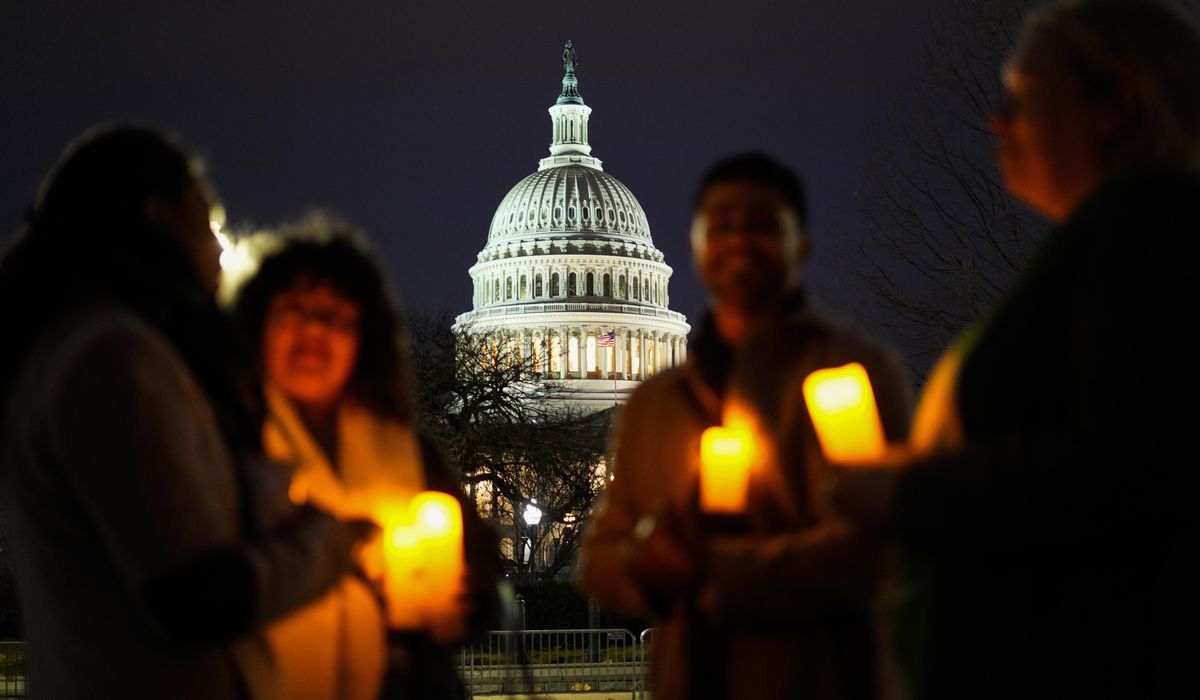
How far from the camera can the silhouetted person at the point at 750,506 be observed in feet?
9.10

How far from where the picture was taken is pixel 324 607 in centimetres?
329

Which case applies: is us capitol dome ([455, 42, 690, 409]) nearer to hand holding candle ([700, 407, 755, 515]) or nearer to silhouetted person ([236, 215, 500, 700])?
silhouetted person ([236, 215, 500, 700])

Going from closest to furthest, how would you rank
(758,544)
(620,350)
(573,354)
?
(758,544), (573,354), (620,350)

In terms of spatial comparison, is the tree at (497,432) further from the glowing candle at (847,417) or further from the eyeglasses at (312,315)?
the glowing candle at (847,417)

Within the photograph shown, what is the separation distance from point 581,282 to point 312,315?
9979 cm

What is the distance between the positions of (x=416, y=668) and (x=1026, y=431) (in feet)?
5.84

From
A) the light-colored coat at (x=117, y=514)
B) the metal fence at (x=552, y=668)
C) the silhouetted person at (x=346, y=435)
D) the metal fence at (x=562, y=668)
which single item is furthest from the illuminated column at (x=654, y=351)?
the light-colored coat at (x=117, y=514)

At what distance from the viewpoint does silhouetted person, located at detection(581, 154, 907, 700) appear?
9.10ft

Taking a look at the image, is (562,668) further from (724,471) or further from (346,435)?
(724,471)

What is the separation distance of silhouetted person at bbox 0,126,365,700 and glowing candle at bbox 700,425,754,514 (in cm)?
75

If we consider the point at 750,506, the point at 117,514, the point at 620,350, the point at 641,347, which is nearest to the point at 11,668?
the point at 750,506

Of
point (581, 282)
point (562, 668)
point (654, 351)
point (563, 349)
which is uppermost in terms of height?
point (581, 282)

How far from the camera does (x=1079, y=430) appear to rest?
2.08 m

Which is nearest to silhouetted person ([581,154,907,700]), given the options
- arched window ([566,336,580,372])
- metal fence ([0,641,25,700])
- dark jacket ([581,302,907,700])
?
dark jacket ([581,302,907,700])
